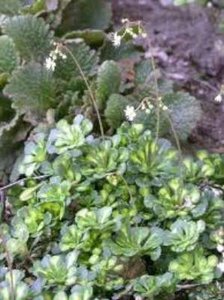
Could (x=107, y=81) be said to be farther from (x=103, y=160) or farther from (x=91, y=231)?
(x=91, y=231)

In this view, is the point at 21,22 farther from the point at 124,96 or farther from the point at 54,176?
the point at 54,176

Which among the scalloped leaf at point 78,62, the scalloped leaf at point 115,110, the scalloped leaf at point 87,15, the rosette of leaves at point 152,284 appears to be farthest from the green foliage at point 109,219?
the scalloped leaf at point 87,15

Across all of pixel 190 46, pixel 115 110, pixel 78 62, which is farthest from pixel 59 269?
pixel 190 46

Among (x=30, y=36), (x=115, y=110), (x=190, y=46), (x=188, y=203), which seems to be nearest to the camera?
(x=188, y=203)

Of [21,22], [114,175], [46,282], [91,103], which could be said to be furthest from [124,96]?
[46,282]

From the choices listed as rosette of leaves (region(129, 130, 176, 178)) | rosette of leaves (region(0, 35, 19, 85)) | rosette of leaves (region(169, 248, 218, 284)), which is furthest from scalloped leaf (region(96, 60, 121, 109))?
rosette of leaves (region(169, 248, 218, 284))
